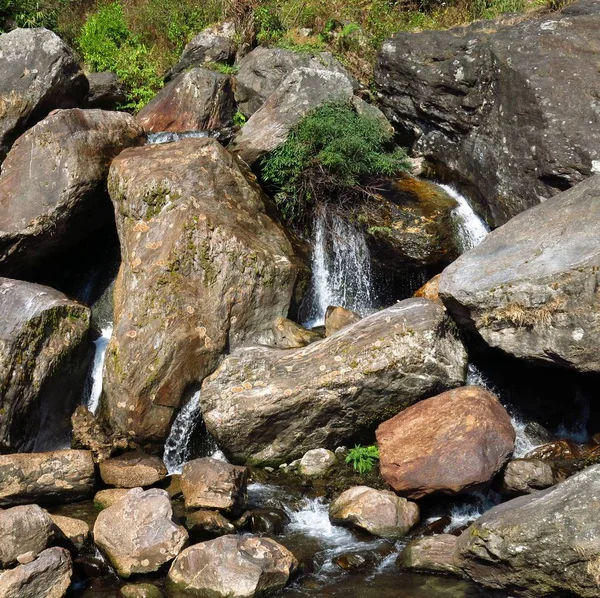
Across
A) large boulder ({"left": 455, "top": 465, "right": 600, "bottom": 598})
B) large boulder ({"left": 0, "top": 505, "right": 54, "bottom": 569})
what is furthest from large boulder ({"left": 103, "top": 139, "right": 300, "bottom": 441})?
large boulder ({"left": 455, "top": 465, "right": 600, "bottom": 598})

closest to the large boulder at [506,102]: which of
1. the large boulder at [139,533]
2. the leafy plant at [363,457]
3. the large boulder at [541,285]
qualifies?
the large boulder at [541,285]

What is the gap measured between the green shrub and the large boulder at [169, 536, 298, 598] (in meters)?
6.29

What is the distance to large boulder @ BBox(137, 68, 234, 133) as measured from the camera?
15.6 metres

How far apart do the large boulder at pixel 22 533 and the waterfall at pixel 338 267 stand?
547cm

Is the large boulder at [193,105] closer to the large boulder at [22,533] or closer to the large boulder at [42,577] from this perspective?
the large boulder at [22,533]

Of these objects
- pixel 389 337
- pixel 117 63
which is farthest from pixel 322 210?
pixel 117 63

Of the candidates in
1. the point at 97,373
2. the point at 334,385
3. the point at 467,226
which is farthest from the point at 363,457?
the point at 467,226

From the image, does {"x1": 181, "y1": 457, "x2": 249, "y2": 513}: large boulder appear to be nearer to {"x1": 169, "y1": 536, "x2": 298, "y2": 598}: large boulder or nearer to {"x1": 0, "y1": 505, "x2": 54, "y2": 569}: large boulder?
{"x1": 169, "y1": 536, "x2": 298, "y2": 598}: large boulder

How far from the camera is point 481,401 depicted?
8.96 m

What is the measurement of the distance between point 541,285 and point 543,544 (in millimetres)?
3515

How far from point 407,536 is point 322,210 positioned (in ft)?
18.9

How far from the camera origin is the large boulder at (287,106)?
1314cm

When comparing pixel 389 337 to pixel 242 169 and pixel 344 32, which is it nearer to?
pixel 242 169

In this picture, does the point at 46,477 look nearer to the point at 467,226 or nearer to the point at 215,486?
the point at 215,486
